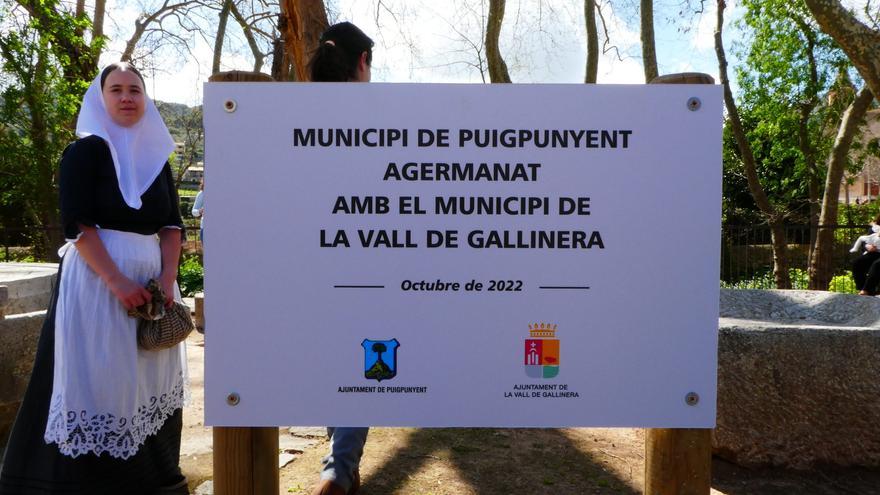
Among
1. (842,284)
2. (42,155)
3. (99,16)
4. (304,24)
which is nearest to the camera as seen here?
(304,24)

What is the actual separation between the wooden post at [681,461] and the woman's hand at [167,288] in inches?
72.5

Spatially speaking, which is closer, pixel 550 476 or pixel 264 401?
pixel 264 401

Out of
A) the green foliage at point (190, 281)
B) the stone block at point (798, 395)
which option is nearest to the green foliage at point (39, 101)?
the green foliage at point (190, 281)

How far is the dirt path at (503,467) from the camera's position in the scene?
3256 mm

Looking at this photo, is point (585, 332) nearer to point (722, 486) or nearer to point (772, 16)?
point (722, 486)

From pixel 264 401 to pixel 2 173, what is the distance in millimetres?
14486

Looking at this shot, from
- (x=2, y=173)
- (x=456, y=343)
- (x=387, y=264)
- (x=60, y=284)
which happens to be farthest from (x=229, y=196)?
(x=2, y=173)

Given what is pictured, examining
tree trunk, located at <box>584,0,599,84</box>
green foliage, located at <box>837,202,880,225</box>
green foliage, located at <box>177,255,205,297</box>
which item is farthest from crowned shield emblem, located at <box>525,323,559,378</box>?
green foliage, located at <box>837,202,880,225</box>

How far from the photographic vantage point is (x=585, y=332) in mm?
1598

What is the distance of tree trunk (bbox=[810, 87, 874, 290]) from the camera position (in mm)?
11984

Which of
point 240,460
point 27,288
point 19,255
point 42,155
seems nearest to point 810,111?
point 27,288

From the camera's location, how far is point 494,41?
10.7 metres

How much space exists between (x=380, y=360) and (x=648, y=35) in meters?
9.87

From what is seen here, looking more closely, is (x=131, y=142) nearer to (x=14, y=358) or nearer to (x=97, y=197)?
(x=97, y=197)
